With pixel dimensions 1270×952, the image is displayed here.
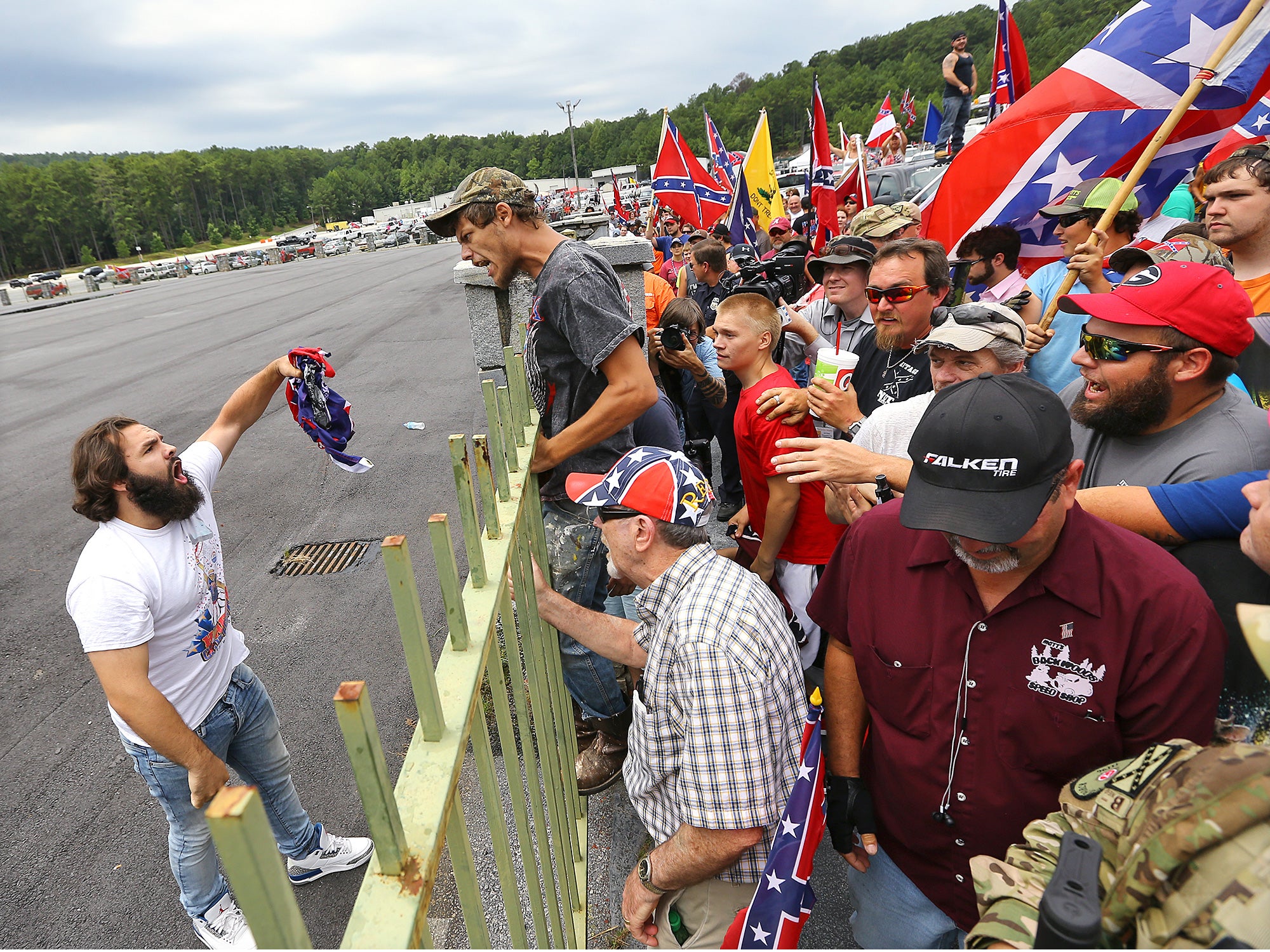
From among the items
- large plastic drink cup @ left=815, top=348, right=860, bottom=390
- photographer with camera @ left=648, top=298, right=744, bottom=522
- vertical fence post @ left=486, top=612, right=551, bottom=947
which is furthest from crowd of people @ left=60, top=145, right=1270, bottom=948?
photographer with camera @ left=648, top=298, right=744, bottom=522

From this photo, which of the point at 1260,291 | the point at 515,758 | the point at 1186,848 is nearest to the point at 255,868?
the point at 515,758

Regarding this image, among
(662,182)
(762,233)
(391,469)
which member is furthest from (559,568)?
(662,182)

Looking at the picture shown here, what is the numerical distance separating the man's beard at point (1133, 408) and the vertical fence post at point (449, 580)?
1798 mm

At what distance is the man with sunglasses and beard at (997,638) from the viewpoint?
1.42m

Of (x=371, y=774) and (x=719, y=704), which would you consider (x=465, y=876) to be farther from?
(x=719, y=704)

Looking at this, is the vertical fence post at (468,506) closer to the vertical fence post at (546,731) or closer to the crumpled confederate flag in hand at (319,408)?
the vertical fence post at (546,731)

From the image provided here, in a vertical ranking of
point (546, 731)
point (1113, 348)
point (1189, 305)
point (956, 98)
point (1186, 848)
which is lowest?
point (546, 731)

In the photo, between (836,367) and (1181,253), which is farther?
(836,367)

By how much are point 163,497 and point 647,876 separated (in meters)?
2.02

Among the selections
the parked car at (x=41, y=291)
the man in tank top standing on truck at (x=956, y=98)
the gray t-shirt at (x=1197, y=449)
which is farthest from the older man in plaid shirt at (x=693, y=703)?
the parked car at (x=41, y=291)

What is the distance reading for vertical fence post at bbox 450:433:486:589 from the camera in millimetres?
1337

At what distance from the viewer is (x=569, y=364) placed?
2428mm

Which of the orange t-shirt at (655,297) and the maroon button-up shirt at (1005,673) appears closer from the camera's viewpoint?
the maroon button-up shirt at (1005,673)

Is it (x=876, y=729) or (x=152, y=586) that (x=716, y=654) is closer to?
(x=876, y=729)
